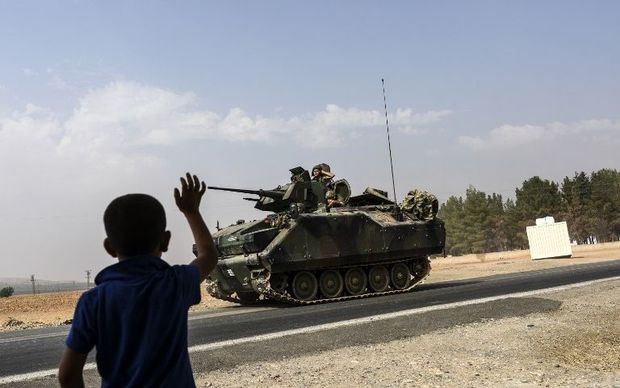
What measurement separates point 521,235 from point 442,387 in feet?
259

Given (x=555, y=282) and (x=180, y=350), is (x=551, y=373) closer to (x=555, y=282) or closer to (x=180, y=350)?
(x=180, y=350)

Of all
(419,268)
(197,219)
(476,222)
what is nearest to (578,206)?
(476,222)

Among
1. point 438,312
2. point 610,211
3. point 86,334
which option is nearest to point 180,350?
point 86,334

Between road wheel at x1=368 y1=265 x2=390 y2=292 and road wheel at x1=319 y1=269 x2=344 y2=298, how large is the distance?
3.32 feet

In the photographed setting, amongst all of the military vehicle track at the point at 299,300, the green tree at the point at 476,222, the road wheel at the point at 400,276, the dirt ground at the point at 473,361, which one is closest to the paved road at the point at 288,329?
the dirt ground at the point at 473,361

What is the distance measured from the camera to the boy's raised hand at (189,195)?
Result: 248 centimetres

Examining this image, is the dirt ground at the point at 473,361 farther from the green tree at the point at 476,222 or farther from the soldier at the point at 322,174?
the green tree at the point at 476,222

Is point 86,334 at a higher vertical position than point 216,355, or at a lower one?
higher

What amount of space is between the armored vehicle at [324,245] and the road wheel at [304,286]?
0.02 m

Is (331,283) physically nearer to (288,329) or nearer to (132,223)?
(288,329)

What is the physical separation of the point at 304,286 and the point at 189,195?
13.1 meters

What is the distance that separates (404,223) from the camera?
17266 mm

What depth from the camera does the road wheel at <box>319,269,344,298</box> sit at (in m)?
15.7

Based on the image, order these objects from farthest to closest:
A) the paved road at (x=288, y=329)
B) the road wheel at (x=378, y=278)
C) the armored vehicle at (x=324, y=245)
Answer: the road wheel at (x=378, y=278) → the armored vehicle at (x=324, y=245) → the paved road at (x=288, y=329)
